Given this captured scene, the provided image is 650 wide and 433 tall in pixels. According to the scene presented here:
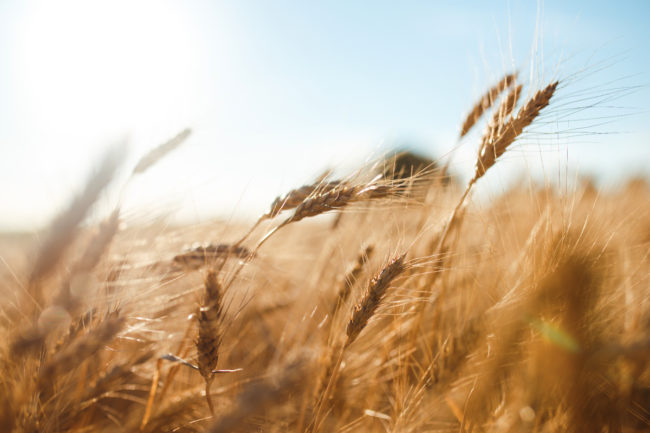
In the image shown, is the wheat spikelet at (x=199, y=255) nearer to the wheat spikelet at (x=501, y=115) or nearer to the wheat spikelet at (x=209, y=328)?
the wheat spikelet at (x=209, y=328)

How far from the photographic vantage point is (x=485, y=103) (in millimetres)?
1791

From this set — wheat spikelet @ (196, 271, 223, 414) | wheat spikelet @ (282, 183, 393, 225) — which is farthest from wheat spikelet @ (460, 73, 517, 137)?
wheat spikelet @ (196, 271, 223, 414)

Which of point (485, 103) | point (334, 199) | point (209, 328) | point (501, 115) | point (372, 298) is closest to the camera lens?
point (209, 328)

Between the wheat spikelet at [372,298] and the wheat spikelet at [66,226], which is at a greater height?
the wheat spikelet at [66,226]

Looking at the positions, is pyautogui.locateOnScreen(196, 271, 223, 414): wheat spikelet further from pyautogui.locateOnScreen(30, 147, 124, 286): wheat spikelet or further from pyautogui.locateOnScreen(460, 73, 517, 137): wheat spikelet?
pyautogui.locateOnScreen(460, 73, 517, 137): wheat spikelet

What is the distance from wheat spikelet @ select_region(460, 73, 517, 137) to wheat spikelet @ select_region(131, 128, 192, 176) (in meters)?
1.35

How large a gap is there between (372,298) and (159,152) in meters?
0.92

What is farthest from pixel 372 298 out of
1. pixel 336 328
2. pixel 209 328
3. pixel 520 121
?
pixel 520 121

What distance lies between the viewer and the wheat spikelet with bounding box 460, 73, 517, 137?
1.74 meters

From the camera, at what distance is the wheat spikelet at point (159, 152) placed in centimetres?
124

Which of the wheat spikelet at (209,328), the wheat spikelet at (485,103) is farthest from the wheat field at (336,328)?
the wheat spikelet at (485,103)

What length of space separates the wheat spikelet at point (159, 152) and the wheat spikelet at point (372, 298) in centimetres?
86

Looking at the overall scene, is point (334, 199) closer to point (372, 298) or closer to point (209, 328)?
point (372, 298)

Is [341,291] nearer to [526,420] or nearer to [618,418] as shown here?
[526,420]
